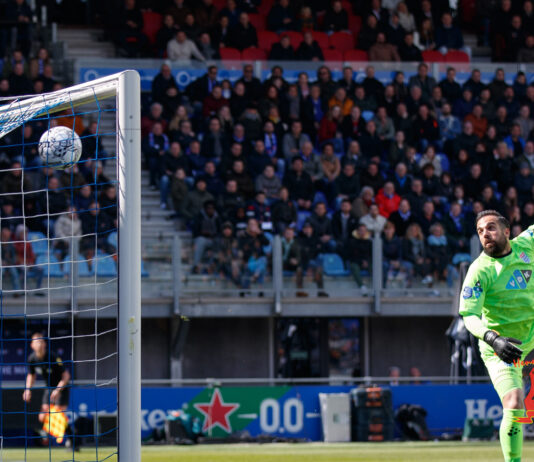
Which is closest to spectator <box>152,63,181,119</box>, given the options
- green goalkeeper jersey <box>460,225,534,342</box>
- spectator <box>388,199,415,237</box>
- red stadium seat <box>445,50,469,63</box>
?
spectator <box>388,199,415,237</box>

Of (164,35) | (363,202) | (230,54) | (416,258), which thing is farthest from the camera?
(230,54)

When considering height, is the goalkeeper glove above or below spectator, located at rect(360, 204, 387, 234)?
below

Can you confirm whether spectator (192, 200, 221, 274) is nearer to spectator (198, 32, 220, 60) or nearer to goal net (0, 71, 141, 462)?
goal net (0, 71, 141, 462)

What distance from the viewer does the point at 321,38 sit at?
2200 cm

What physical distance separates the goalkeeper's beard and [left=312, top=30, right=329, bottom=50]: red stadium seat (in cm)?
1476

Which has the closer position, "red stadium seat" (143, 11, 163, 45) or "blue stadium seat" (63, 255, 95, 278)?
"blue stadium seat" (63, 255, 95, 278)

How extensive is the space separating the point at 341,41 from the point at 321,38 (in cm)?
44

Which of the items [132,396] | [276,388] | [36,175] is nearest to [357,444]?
[276,388]

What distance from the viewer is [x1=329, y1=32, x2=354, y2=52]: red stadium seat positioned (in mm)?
22031

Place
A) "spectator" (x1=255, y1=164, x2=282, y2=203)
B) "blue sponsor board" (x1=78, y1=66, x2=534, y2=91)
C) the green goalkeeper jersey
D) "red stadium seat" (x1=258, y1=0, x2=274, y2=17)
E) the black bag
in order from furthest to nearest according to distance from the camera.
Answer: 1. "red stadium seat" (x1=258, y1=0, x2=274, y2=17)
2. "blue sponsor board" (x1=78, y1=66, x2=534, y2=91)
3. "spectator" (x1=255, y1=164, x2=282, y2=203)
4. the black bag
5. the green goalkeeper jersey

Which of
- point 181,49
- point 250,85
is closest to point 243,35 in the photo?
point 181,49

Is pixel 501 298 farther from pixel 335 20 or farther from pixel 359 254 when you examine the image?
pixel 335 20

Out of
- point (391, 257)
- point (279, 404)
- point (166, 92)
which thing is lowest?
point (279, 404)

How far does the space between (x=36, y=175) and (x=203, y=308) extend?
3412 mm
